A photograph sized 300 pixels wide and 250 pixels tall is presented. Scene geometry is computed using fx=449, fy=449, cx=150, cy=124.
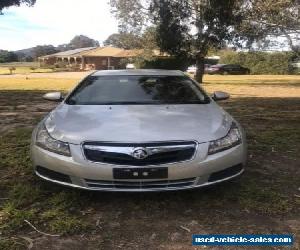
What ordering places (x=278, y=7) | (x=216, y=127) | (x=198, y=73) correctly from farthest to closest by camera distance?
1. (x=198, y=73)
2. (x=278, y=7)
3. (x=216, y=127)

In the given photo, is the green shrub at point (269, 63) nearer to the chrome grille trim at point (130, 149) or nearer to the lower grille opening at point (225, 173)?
the lower grille opening at point (225, 173)

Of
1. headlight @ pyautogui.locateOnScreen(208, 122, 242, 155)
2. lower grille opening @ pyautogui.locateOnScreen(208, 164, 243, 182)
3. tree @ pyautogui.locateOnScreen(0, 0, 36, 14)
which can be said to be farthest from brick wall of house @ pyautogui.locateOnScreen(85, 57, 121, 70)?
lower grille opening @ pyautogui.locateOnScreen(208, 164, 243, 182)

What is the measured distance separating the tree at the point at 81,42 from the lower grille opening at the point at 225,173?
5122 inches

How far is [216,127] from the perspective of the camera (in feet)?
14.6

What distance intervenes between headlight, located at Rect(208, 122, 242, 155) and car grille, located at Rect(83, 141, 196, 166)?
0.66 feet

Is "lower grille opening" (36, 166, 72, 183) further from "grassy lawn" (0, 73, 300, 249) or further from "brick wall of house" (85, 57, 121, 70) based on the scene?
"brick wall of house" (85, 57, 121, 70)

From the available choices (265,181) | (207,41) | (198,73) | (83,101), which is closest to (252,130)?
(265,181)

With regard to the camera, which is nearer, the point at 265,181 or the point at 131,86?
the point at 265,181

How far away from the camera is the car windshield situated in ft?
17.7

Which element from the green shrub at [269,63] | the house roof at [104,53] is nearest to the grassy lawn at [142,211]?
the green shrub at [269,63]

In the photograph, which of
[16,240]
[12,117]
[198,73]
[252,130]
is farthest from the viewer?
[198,73]

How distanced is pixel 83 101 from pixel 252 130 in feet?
13.3

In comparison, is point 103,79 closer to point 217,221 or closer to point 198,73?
point 217,221

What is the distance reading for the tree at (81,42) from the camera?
13200 centimetres
